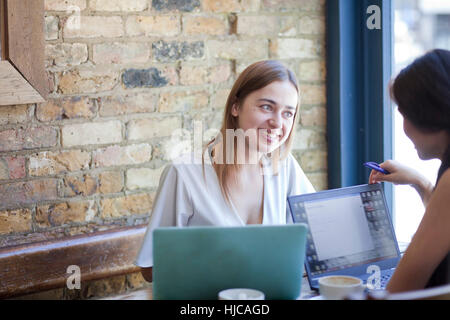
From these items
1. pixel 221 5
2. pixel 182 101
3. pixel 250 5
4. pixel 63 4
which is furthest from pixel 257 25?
pixel 63 4

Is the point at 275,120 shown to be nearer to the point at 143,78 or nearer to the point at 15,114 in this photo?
the point at 143,78

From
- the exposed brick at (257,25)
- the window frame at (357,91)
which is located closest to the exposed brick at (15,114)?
the exposed brick at (257,25)

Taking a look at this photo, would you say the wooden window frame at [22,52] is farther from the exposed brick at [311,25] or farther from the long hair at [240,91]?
the exposed brick at [311,25]

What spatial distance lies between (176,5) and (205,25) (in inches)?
5.9

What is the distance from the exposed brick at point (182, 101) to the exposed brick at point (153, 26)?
229 millimetres

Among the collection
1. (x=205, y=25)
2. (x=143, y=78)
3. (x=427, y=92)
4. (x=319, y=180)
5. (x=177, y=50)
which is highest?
(x=205, y=25)

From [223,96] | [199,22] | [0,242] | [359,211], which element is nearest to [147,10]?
[199,22]

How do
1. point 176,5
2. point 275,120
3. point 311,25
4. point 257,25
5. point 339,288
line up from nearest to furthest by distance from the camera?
1. point 339,288
2. point 275,120
3. point 176,5
4. point 257,25
5. point 311,25

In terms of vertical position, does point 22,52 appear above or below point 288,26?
below

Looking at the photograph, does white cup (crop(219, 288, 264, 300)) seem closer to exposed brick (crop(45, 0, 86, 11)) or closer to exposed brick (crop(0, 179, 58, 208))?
exposed brick (crop(0, 179, 58, 208))

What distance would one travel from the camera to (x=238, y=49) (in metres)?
2.54

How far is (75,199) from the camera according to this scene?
2193mm

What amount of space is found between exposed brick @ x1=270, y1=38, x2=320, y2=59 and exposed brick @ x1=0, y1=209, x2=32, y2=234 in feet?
3.95

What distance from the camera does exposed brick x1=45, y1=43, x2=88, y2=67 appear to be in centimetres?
210
